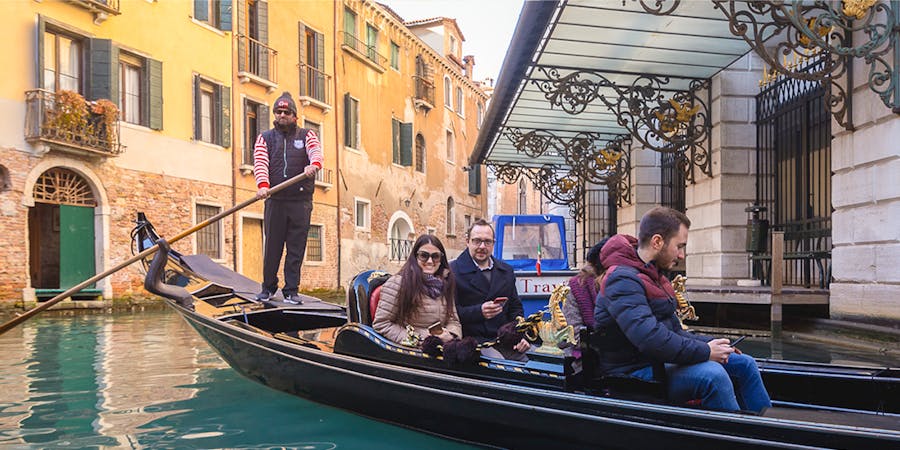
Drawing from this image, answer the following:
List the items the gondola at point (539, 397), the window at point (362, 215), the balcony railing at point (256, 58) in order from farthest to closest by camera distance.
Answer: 1. the window at point (362, 215)
2. the balcony railing at point (256, 58)
3. the gondola at point (539, 397)

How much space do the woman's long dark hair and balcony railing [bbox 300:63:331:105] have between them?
14400 millimetres

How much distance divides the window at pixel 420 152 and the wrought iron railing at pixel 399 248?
9.15ft

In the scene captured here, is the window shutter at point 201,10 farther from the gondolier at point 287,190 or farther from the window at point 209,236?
the gondolier at point 287,190

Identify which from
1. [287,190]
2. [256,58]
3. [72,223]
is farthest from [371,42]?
[287,190]

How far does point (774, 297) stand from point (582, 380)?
4262 millimetres

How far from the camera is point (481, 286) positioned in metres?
4.15

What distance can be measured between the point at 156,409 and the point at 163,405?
0.12 meters

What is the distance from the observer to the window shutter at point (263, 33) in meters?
16.1

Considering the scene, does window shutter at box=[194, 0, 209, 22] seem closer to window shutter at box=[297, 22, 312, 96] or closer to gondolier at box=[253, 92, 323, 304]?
window shutter at box=[297, 22, 312, 96]

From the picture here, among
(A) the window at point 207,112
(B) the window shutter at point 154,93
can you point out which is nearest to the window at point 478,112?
(A) the window at point 207,112

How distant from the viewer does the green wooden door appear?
1198 centimetres

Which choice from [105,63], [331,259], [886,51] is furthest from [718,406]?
[331,259]

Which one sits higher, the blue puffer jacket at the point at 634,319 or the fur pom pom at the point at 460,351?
the blue puffer jacket at the point at 634,319

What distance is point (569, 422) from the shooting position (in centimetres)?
294
